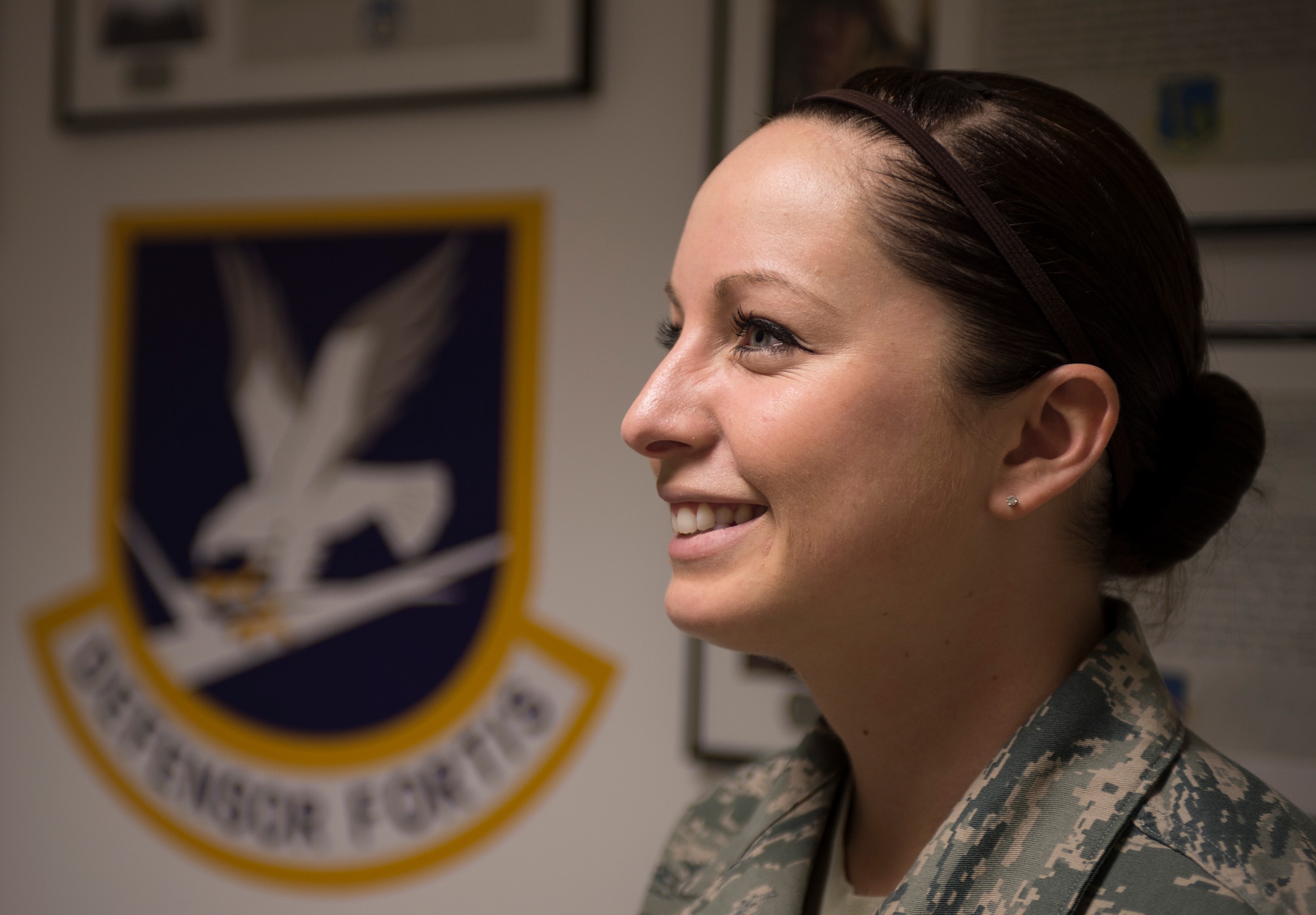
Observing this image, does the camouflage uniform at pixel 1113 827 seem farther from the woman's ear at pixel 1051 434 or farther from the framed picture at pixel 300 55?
the framed picture at pixel 300 55

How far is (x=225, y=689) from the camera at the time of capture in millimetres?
1412

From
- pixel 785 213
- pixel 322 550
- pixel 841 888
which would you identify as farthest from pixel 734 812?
pixel 322 550

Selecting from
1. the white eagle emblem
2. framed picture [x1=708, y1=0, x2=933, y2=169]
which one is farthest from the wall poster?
framed picture [x1=708, y1=0, x2=933, y2=169]

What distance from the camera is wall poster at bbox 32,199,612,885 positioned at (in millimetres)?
1333

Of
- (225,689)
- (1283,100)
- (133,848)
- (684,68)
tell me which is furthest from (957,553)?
(133,848)

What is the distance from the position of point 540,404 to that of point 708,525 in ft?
2.25

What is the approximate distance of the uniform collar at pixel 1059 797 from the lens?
1.92 feet

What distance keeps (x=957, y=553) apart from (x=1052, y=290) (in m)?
0.16

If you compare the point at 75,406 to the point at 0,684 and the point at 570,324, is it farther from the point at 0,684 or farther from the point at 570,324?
the point at 570,324

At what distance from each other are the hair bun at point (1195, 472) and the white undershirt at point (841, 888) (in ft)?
0.90

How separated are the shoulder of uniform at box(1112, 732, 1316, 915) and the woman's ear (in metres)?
0.17

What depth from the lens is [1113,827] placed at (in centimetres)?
58

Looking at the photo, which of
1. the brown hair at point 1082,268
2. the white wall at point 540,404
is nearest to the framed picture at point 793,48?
the white wall at point 540,404

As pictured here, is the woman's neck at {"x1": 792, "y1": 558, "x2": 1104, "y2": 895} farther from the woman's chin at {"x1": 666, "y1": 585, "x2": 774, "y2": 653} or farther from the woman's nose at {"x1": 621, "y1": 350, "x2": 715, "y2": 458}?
the woman's nose at {"x1": 621, "y1": 350, "x2": 715, "y2": 458}
